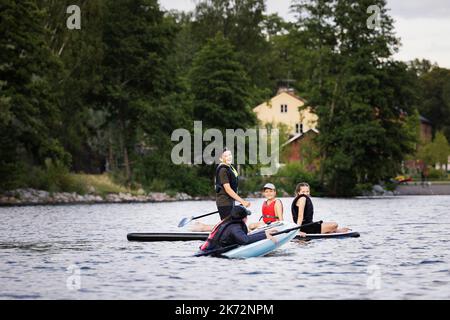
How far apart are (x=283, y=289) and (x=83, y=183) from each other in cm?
4422

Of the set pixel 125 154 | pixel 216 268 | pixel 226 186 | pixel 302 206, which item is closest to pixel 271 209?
pixel 302 206

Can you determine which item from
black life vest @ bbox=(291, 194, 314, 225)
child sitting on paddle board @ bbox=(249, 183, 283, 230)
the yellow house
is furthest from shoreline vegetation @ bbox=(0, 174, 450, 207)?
the yellow house

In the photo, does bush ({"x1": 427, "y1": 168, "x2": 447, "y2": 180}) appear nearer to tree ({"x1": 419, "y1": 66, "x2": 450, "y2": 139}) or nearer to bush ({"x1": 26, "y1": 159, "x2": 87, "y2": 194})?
tree ({"x1": 419, "y1": 66, "x2": 450, "y2": 139})

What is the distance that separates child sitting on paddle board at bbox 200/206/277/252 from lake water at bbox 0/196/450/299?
1.20 feet

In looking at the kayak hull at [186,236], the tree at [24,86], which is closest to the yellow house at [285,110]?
the tree at [24,86]

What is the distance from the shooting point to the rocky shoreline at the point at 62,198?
5417 cm

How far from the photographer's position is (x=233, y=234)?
21.9 metres

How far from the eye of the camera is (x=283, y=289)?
1752 cm

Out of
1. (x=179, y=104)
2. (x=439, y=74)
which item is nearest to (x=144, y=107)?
(x=179, y=104)

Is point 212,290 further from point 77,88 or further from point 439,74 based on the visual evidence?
point 439,74

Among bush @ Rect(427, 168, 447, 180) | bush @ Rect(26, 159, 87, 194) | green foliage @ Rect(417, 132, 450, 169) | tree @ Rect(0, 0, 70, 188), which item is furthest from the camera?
green foliage @ Rect(417, 132, 450, 169)

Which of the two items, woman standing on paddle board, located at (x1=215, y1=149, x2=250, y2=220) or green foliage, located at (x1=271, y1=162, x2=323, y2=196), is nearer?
woman standing on paddle board, located at (x1=215, y1=149, x2=250, y2=220)

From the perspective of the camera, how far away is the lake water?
17.2m

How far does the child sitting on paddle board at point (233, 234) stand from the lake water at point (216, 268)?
37 centimetres
